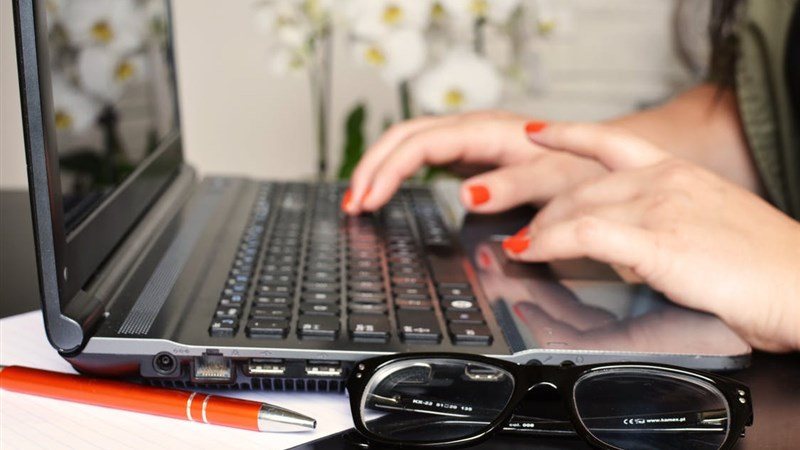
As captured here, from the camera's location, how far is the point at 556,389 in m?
0.38

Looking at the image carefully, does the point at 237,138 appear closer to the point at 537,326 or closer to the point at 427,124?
the point at 427,124

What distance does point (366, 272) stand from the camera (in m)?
0.53

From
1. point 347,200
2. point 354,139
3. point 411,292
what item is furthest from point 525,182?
point 354,139

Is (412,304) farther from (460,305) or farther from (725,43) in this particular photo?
(725,43)

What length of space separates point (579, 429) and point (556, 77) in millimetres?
1305

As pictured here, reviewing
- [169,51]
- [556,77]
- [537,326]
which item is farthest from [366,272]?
[556,77]

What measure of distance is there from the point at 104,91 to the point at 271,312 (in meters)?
0.22

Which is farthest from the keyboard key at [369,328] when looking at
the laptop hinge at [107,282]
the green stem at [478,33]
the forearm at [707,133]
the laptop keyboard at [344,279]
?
the green stem at [478,33]

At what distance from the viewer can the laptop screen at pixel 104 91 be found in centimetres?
44

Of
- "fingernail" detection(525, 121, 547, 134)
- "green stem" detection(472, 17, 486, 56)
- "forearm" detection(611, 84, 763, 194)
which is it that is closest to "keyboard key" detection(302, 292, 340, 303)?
"fingernail" detection(525, 121, 547, 134)

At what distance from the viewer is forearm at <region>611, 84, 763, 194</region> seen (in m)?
0.87

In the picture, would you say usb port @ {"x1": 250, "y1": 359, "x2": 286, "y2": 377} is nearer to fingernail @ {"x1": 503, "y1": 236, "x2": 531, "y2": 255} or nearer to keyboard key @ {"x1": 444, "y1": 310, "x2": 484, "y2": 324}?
keyboard key @ {"x1": 444, "y1": 310, "x2": 484, "y2": 324}

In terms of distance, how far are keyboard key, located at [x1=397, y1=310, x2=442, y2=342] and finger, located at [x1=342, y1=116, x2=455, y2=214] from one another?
25 centimetres

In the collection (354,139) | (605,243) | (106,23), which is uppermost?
(106,23)
